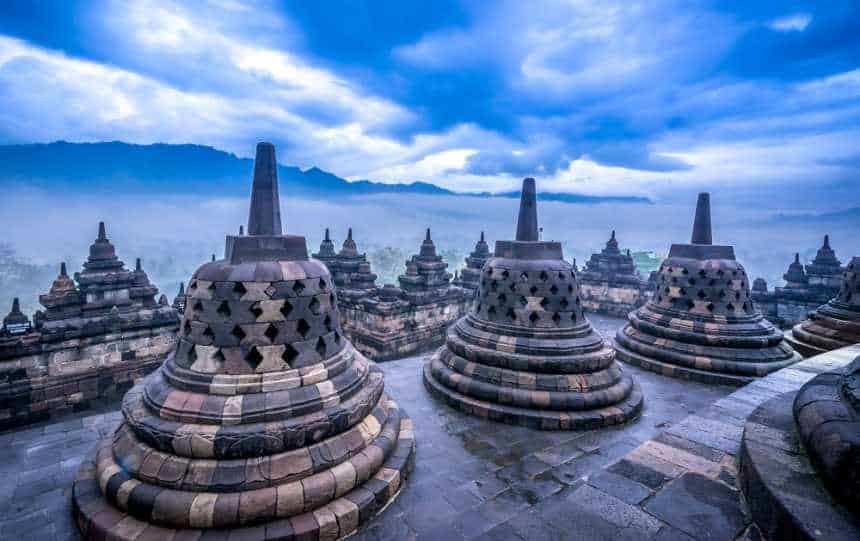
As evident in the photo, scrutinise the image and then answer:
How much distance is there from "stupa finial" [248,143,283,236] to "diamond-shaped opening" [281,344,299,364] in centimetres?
139

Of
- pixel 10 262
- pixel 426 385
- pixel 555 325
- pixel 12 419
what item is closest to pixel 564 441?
pixel 555 325

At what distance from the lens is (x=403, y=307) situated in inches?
642

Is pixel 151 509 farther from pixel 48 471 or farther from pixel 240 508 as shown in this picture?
pixel 48 471

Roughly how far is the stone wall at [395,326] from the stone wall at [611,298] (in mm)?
6300

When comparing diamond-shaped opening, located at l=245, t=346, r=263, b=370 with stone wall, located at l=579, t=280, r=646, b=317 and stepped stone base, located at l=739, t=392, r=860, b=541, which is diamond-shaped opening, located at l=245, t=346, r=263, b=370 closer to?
stepped stone base, located at l=739, t=392, r=860, b=541

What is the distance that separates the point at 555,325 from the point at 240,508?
542 cm

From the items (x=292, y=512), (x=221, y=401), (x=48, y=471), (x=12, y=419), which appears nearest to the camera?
(x=292, y=512)

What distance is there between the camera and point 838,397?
3.54 m

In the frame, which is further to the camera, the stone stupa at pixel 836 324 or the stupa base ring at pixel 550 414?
the stone stupa at pixel 836 324

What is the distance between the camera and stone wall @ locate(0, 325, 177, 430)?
9445 millimetres

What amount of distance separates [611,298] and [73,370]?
1900cm

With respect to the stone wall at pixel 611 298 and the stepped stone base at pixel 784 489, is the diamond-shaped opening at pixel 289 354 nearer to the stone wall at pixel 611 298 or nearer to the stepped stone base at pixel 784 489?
the stepped stone base at pixel 784 489

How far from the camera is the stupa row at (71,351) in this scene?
948 centimetres

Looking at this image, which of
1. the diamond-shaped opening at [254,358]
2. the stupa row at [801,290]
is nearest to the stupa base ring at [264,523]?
the diamond-shaped opening at [254,358]
